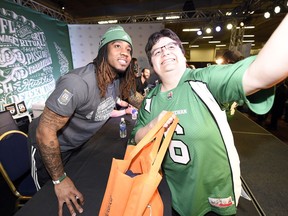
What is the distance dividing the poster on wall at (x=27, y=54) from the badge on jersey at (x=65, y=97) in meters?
3.59

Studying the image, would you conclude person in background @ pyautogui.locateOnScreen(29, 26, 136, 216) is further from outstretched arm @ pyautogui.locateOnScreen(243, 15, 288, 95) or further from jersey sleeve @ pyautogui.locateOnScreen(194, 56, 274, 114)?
outstretched arm @ pyautogui.locateOnScreen(243, 15, 288, 95)

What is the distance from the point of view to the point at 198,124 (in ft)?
2.68

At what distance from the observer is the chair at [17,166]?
1477 millimetres

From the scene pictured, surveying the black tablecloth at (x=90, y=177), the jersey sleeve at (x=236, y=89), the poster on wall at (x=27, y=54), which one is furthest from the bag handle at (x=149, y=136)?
the poster on wall at (x=27, y=54)

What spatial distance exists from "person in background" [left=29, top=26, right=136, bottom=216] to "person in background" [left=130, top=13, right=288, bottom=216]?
44 centimetres

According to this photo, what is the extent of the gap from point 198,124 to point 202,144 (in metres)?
0.10

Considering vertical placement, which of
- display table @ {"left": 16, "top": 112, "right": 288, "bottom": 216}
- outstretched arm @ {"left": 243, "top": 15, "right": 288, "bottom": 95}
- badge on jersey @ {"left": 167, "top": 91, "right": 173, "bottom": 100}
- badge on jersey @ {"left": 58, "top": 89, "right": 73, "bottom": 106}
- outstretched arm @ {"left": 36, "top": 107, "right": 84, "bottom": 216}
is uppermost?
outstretched arm @ {"left": 243, "top": 15, "right": 288, "bottom": 95}

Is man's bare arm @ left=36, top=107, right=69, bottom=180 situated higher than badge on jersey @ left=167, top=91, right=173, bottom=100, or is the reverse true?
badge on jersey @ left=167, top=91, right=173, bottom=100

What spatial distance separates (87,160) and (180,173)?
0.81 m

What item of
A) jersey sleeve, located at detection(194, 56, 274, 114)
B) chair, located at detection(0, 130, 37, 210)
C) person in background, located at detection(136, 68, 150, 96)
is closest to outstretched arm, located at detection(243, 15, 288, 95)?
jersey sleeve, located at detection(194, 56, 274, 114)

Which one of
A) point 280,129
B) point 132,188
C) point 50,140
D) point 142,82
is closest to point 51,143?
point 50,140

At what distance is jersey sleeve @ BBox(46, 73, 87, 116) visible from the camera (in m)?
1.08

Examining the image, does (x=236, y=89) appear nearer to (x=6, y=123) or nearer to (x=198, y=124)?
(x=198, y=124)

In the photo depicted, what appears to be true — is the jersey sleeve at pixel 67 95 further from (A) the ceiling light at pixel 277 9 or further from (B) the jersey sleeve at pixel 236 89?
(A) the ceiling light at pixel 277 9
